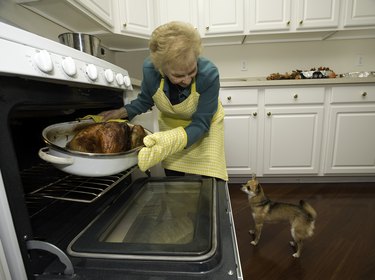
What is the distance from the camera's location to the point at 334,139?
1.77 metres

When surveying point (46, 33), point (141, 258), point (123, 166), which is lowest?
point (141, 258)

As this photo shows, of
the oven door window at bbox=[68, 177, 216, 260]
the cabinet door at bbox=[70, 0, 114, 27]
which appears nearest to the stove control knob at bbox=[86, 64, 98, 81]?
the oven door window at bbox=[68, 177, 216, 260]

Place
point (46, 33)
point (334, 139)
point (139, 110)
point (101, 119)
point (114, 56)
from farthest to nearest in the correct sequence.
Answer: point (114, 56), point (334, 139), point (46, 33), point (139, 110), point (101, 119)

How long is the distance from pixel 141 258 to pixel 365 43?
2.71m

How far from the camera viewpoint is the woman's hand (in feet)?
2.20

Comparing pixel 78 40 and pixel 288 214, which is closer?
pixel 78 40

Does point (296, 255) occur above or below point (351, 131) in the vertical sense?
below

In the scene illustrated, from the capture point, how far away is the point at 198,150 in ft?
2.72

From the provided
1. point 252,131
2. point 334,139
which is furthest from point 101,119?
point 334,139

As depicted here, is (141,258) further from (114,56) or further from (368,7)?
(368,7)

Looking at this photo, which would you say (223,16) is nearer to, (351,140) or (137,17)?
(137,17)

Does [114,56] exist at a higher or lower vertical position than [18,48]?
higher

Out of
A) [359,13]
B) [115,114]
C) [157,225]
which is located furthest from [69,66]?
[359,13]

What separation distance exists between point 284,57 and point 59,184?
2.27m
